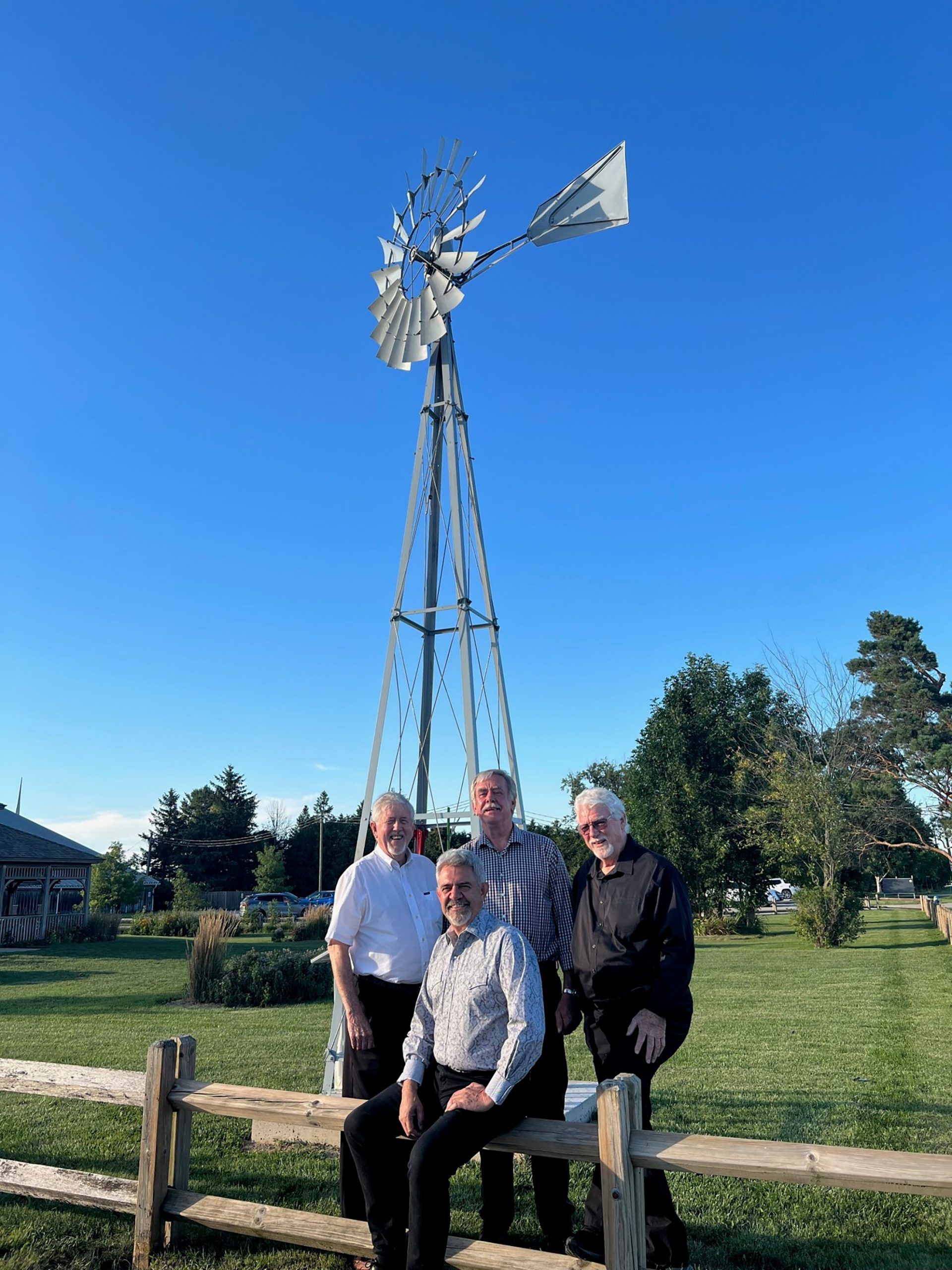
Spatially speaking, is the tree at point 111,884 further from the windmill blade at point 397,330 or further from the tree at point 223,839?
the windmill blade at point 397,330

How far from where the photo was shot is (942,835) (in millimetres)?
30547

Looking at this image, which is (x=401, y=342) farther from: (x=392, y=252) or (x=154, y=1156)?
(x=154, y=1156)

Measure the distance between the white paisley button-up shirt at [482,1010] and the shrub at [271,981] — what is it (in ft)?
33.1

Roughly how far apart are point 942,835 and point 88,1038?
94.1 ft

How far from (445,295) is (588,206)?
1.41 meters

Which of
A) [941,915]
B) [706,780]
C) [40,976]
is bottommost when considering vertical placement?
[40,976]

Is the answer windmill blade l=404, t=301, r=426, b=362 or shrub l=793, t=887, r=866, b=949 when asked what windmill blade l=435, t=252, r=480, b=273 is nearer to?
windmill blade l=404, t=301, r=426, b=362

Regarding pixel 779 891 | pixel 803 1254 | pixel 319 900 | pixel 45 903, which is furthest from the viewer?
pixel 779 891

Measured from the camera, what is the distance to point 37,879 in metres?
27.4

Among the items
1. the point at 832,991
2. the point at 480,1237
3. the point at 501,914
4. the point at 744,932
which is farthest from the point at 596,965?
the point at 744,932

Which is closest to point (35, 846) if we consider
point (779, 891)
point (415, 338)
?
point (415, 338)

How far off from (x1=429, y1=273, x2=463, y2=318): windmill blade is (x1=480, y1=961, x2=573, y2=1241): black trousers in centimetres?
590

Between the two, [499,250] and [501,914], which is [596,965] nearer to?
[501,914]

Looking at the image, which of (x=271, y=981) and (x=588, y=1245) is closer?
(x=588, y=1245)
